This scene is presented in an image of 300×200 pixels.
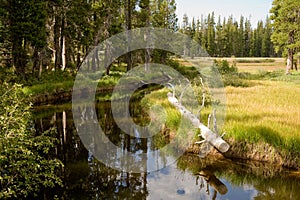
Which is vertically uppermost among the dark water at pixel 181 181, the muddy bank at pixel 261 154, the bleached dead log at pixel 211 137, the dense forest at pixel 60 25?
the dense forest at pixel 60 25

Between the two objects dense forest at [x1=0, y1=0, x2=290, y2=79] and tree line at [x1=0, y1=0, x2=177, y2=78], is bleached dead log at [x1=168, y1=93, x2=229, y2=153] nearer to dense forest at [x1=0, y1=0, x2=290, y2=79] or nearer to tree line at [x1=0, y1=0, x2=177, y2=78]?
tree line at [x1=0, y1=0, x2=177, y2=78]

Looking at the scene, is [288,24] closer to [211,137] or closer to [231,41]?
[211,137]

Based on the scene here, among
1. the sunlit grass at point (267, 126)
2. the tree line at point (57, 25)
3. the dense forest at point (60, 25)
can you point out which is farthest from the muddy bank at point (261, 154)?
the dense forest at point (60, 25)

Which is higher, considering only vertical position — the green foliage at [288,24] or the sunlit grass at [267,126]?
the green foliage at [288,24]

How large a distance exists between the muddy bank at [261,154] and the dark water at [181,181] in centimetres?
28

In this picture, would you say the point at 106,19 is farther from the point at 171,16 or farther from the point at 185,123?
the point at 185,123

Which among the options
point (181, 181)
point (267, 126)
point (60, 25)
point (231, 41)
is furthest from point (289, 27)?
point (231, 41)

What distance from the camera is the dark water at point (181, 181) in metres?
7.12

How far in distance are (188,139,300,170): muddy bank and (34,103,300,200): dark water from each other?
11.0 inches

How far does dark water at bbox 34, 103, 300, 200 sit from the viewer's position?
7.12 metres

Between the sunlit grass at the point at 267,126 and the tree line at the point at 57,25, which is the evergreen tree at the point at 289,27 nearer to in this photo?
the tree line at the point at 57,25

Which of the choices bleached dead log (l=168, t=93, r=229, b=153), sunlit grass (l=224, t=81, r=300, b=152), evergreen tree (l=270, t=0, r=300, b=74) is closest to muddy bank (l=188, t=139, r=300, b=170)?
sunlit grass (l=224, t=81, r=300, b=152)

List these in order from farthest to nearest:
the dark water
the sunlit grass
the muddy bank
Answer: the sunlit grass → the muddy bank → the dark water

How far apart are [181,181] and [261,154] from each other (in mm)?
2834
